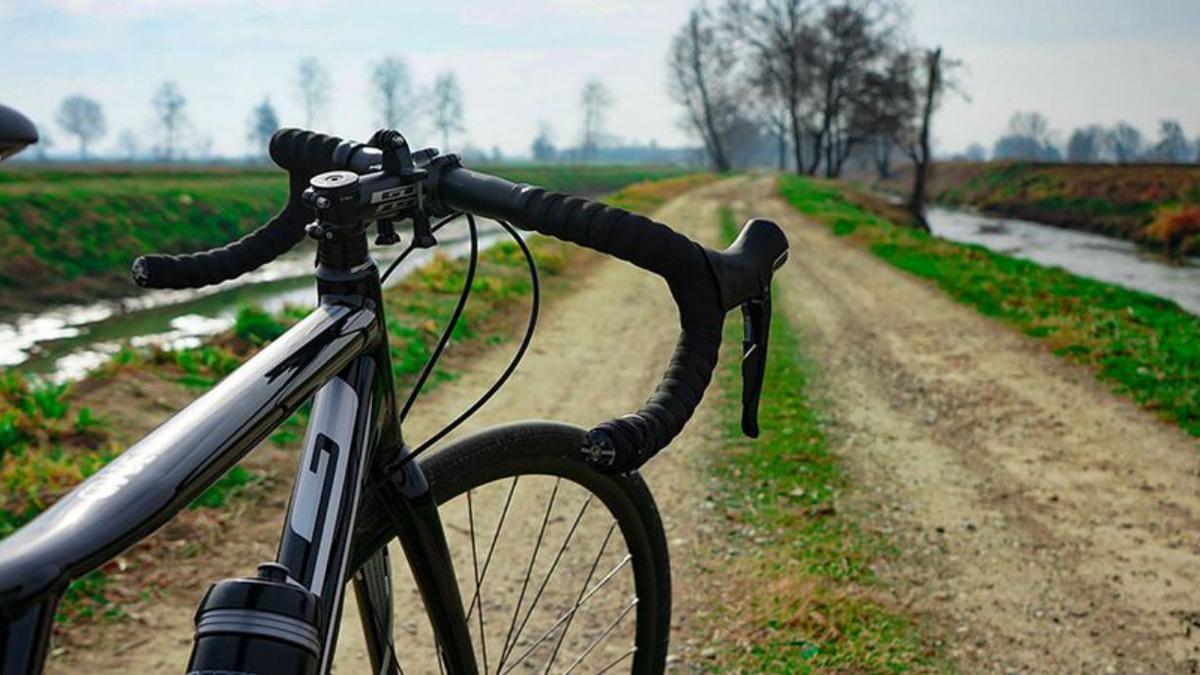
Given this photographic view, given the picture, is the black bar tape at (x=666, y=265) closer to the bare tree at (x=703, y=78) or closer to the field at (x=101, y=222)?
the field at (x=101, y=222)

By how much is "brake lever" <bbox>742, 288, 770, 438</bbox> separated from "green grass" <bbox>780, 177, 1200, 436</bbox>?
6121mm

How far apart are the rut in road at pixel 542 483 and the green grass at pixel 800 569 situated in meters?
0.22

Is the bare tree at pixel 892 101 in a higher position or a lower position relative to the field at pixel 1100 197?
higher

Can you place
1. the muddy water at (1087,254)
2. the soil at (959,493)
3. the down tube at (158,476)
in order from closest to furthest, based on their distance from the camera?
the down tube at (158,476), the soil at (959,493), the muddy water at (1087,254)

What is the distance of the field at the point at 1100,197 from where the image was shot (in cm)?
2855

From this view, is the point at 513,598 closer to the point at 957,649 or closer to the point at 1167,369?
the point at 957,649

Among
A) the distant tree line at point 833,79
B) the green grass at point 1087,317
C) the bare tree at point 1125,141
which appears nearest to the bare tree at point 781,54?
the distant tree line at point 833,79

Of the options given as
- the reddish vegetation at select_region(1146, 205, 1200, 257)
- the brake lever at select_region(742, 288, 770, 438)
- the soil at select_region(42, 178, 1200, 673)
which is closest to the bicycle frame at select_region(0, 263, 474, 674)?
the brake lever at select_region(742, 288, 770, 438)

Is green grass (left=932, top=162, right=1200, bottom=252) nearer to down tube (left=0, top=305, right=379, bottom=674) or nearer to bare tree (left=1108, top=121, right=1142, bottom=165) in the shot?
down tube (left=0, top=305, right=379, bottom=674)

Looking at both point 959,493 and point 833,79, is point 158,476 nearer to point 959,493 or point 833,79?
point 959,493

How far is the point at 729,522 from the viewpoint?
5.03 meters

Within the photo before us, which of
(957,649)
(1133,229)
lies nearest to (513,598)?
(957,649)

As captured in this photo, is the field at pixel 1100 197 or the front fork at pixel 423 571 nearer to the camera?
the front fork at pixel 423 571

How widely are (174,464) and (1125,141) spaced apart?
146 metres
